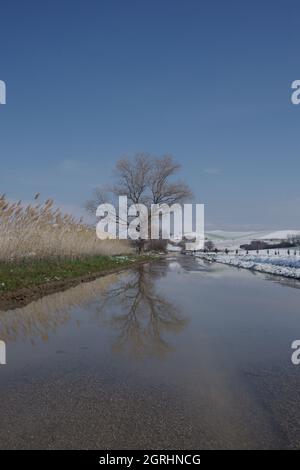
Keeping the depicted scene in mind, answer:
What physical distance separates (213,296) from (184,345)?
16.3 ft

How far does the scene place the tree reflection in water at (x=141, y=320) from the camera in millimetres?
4867

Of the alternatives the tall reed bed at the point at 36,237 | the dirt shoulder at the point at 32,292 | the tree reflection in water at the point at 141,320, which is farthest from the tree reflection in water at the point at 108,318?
the tall reed bed at the point at 36,237

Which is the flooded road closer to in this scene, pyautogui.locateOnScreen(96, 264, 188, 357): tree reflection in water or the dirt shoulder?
pyautogui.locateOnScreen(96, 264, 188, 357): tree reflection in water

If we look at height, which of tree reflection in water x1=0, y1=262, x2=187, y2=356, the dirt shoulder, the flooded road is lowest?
the flooded road

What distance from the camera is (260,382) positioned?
11.9 feet

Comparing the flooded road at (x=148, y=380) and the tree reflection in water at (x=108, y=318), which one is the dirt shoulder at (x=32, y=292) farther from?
Result: the flooded road at (x=148, y=380)

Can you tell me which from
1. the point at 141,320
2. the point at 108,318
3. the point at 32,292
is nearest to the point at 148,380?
the point at 141,320

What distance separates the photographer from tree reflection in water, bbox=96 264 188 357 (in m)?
4.87

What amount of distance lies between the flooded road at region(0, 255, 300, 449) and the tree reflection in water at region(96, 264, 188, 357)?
0.09ft

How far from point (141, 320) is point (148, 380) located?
2.95 metres

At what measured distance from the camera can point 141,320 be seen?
21.5 ft

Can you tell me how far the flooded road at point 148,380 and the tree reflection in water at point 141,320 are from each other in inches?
1.1

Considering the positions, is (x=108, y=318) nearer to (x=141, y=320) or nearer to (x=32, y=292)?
(x=141, y=320)

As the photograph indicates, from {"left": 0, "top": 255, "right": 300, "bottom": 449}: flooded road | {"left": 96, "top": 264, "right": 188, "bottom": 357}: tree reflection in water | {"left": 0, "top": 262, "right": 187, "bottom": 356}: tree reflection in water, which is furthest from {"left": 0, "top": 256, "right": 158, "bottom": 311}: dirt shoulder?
{"left": 96, "top": 264, "right": 188, "bottom": 357}: tree reflection in water
